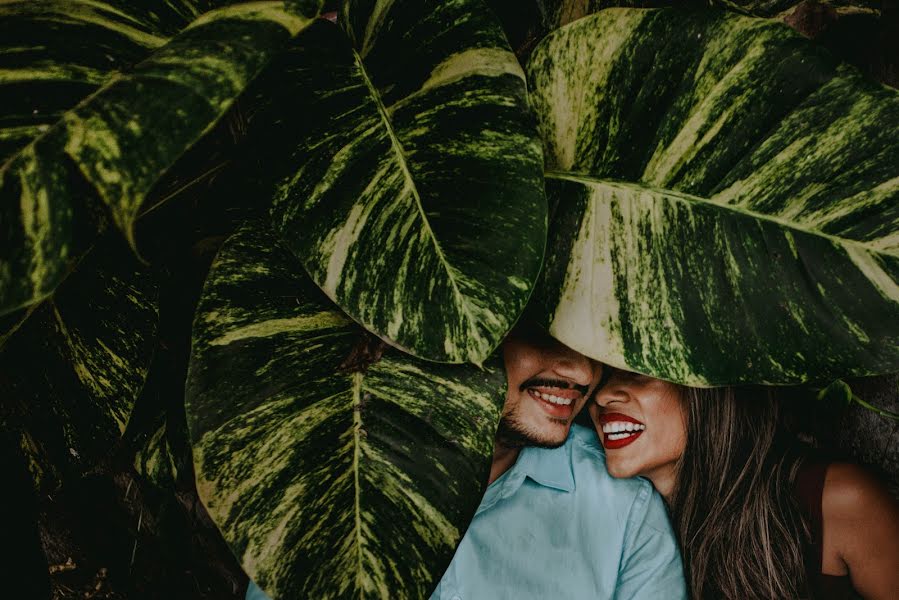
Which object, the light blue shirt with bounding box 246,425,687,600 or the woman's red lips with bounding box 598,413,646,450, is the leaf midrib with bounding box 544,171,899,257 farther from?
the light blue shirt with bounding box 246,425,687,600

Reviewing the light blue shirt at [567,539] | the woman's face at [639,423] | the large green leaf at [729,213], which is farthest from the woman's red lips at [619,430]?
the large green leaf at [729,213]

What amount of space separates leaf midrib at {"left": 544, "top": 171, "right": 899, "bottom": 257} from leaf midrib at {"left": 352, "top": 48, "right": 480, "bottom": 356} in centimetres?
20

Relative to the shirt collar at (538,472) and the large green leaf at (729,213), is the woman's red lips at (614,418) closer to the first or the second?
the shirt collar at (538,472)

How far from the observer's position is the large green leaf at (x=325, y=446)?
1.92ft

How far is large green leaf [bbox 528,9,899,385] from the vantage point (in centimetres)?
57

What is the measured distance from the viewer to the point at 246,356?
66cm

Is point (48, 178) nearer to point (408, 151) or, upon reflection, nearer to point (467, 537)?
point (408, 151)

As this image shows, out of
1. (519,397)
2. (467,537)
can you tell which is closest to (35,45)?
(519,397)

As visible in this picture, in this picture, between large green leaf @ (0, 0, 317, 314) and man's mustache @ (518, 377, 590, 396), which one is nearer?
large green leaf @ (0, 0, 317, 314)

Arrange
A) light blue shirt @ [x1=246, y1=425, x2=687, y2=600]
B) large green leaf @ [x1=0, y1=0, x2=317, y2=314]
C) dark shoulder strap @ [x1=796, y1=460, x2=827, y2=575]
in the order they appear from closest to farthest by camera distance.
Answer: large green leaf @ [x1=0, y1=0, x2=317, y2=314] → dark shoulder strap @ [x1=796, y1=460, x2=827, y2=575] → light blue shirt @ [x1=246, y1=425, x2=687, y2=600]

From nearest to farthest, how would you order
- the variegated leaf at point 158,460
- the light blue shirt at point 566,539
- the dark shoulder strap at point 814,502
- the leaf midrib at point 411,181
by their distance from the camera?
the leaf midrib at point 411,181 → the variegated leaf at point 158,460 → the dark shoulder strap at point 814,502 → the light blue shirt at point 566,539

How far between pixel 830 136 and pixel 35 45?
76cm

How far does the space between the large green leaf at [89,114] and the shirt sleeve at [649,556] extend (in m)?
1.08

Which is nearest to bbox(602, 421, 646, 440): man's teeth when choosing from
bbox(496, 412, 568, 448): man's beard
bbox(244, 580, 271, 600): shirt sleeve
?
bbox(496, 412, 568, 448): man's beard
